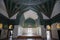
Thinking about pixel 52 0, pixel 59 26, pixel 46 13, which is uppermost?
pixel 52 0

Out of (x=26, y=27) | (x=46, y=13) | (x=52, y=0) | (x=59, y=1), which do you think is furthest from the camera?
(x=26, y=27)

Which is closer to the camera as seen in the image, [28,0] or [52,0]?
[52,0]

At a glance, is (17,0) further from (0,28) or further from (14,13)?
(0,28)

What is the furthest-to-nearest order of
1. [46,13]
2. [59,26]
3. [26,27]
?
[26,27], [46,13], [59,26]

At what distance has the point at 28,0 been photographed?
6355 millimetres

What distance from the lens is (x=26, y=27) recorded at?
1811 cm

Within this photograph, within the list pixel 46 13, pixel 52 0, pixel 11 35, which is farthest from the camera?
pixel 11 35

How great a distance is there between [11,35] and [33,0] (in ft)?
16.2

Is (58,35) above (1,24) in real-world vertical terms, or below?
below

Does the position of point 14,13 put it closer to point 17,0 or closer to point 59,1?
point 17,0

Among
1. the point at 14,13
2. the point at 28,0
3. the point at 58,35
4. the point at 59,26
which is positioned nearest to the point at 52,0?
the point at 28,0

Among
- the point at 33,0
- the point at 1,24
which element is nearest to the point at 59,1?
the point at 33,0

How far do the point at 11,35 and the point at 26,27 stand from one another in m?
9.90

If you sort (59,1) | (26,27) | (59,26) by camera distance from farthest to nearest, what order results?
(26,27)
(59,26)
(59,1)
